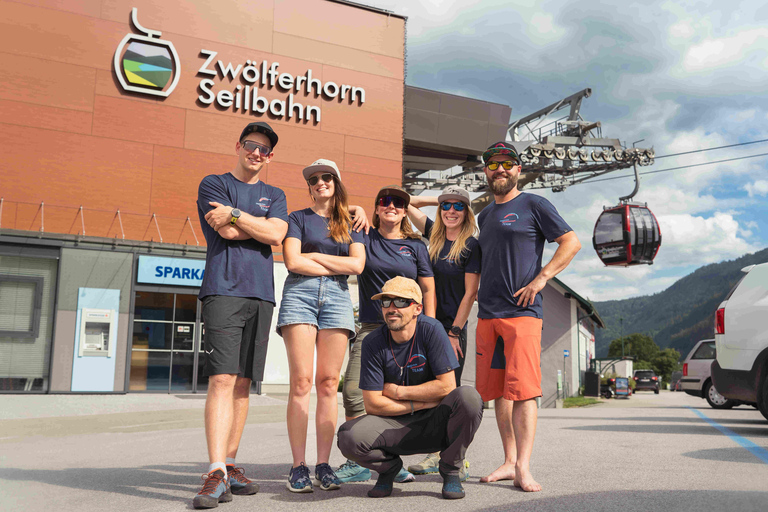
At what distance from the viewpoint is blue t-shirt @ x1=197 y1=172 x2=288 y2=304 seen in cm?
407

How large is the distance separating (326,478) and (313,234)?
1.63 m

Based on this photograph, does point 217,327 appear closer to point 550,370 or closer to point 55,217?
point 55,217

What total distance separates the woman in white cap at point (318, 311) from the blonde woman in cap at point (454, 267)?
801mm

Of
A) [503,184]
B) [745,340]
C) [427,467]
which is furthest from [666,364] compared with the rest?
[503,184]

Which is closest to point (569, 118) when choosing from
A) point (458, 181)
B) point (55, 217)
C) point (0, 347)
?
point (458, 181)

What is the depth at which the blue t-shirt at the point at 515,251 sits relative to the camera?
4.28m

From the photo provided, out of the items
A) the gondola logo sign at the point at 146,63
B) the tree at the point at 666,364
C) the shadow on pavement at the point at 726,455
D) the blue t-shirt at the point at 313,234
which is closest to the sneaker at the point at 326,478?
the blue t-shirt at the point at 313,234

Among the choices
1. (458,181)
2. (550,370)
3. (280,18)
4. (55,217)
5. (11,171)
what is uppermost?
(280,18)

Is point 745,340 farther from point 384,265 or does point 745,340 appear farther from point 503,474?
point 384,265

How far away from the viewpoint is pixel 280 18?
26.1 meters

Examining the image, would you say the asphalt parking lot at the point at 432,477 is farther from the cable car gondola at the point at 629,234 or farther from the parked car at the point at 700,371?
the cable car gondola at the point at 629,234

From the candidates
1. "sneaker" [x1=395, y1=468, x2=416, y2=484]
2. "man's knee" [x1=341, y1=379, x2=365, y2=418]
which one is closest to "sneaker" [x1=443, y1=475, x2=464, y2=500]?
"sneaker" [x1=395, y1=468, x2=416, y2=484]

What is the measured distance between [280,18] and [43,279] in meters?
14.2

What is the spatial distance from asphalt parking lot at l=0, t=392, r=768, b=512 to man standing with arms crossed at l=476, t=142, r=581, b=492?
0.51m
